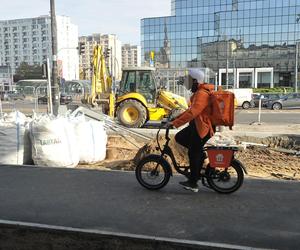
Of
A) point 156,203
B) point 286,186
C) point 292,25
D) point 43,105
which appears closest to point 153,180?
point 156,203

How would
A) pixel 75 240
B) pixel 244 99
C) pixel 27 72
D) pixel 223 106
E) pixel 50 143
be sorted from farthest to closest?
pixel 27 72 < pixel 244 99 < pixel 50 143 < pixel 223 106 < pixel 75 240

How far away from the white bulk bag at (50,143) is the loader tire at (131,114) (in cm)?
894

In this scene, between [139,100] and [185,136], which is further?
[139,100]

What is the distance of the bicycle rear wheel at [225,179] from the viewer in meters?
6.24

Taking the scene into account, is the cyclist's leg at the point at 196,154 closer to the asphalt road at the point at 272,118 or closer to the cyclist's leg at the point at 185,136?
the cyclist's leg at the point at 185,136

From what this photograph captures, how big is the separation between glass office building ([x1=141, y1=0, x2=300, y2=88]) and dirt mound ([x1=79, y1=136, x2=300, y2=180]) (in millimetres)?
60287

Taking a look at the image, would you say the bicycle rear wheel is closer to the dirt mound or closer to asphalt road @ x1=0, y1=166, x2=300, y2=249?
asphalt road @ x1=0, y1=166, x2=300, y2=249

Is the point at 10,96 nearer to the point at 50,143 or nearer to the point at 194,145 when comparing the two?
the point at 50,143

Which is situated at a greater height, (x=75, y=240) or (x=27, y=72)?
(x=27, y=72)

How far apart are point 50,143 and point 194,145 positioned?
3959 mm

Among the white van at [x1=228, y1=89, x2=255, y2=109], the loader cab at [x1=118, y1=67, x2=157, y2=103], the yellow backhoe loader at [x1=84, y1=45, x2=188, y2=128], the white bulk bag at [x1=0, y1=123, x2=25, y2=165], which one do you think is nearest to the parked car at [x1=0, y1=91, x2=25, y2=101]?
the white van at [x1=228, y1=89, x2=255, y2=109]

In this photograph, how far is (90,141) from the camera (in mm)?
10094

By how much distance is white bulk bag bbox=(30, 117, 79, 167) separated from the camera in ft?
29.3

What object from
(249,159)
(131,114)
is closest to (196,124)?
(249,159)
